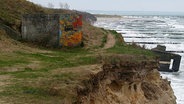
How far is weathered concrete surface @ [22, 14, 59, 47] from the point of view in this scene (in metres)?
22.4

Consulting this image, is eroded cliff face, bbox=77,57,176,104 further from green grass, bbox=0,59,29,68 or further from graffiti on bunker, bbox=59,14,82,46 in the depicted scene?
graffiti on bunker, bbox=59,14,82,46

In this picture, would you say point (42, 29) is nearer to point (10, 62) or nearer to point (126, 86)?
point (10, 62)

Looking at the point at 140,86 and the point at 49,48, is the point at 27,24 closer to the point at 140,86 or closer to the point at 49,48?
the point at 49,48

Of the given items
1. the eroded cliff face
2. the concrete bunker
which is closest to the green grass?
the eroded cliff face

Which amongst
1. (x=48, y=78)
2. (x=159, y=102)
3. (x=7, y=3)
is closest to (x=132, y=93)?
(x=159, y=102)

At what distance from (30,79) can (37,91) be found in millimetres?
1619

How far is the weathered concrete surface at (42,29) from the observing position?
73.4 feet

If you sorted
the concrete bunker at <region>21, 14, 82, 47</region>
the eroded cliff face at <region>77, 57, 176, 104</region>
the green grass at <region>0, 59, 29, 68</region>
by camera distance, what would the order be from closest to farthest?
the eroded cliff face at <region>77, 57, 176, 104</region> < the green grass at <region>0, 59, 29, 68</region> < the concrete bunker at <region>21, 14, 82, 47</region>

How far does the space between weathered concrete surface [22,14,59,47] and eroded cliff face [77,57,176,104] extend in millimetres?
7069

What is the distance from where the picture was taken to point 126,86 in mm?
16391

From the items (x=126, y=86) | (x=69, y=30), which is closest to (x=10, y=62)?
(x=126, y=86)

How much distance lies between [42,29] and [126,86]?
27.9ft

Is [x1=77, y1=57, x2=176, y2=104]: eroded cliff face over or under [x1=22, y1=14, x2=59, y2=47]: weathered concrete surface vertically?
under

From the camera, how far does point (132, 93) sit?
16625 millimetres
